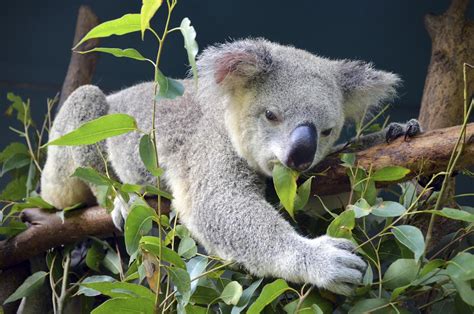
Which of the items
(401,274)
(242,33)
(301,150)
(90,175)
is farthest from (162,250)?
(242,33)

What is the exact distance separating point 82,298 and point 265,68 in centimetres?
157

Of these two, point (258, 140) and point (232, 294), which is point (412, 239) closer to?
point (232, 294)

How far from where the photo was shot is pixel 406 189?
2418 millimetres

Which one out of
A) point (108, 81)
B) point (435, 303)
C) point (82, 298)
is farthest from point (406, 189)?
point (108, 81)

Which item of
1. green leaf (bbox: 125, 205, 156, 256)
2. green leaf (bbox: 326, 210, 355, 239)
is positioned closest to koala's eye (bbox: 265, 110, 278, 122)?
green leaf (bbox: 326, 210, 355, 239)

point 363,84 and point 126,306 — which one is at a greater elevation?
point 363,84

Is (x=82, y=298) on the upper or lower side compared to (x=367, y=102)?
lower

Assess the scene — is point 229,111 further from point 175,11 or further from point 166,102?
point 175,11

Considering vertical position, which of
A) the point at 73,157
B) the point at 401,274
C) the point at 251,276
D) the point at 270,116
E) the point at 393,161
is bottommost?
the point at 251,276

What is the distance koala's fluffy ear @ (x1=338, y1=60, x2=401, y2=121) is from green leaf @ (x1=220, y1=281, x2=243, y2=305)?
1.09 meters

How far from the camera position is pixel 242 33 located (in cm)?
445

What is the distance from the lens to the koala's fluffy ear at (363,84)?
8.95 feet

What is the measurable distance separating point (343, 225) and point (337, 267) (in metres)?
0.13

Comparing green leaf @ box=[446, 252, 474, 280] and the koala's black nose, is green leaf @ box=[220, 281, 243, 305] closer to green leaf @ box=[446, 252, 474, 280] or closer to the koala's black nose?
the koala's black nose
